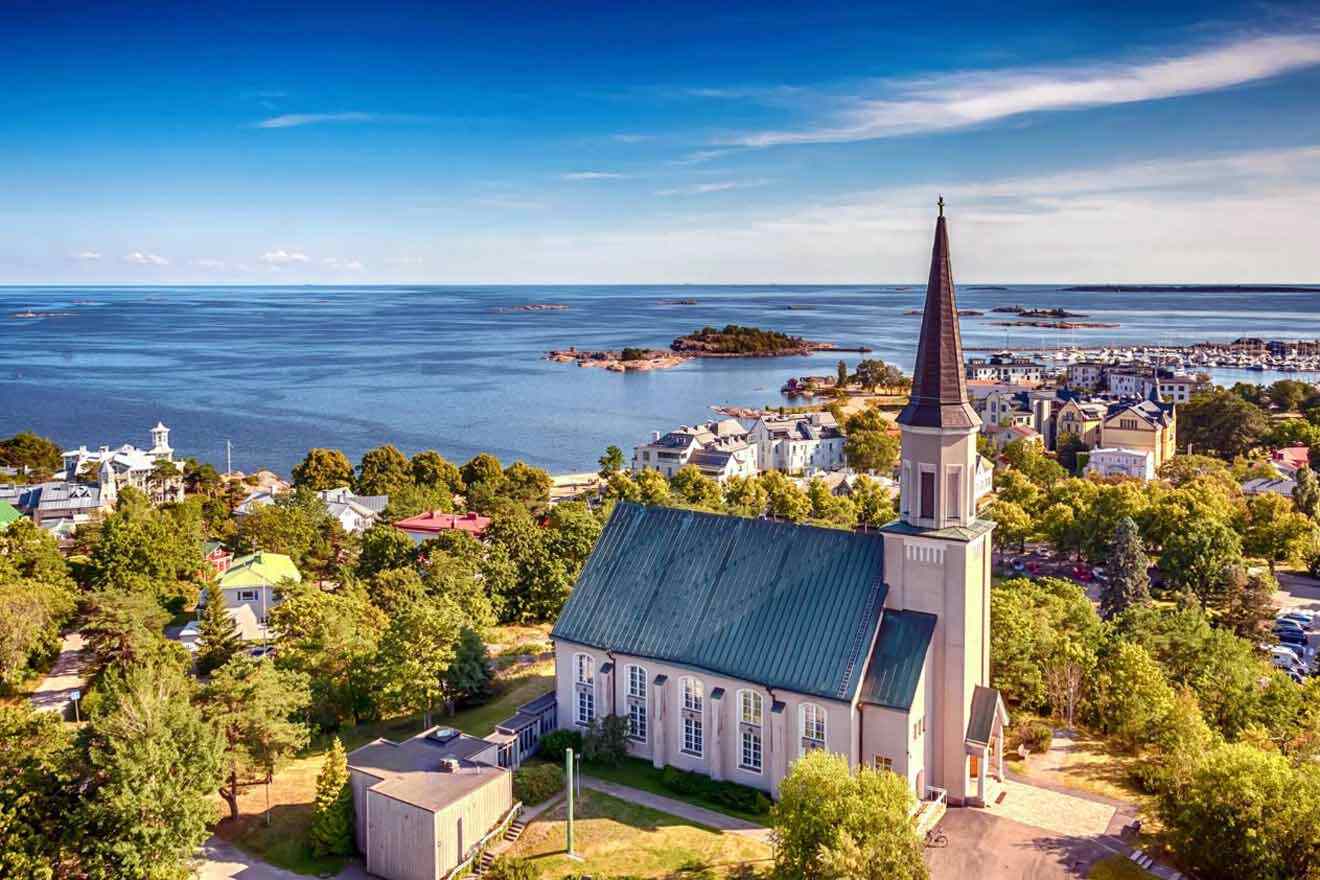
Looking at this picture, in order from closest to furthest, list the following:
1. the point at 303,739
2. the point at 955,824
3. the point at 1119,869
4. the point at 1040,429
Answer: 1. the point at 1119,869
2. the point at 955,824
3. the point at 303,739
4. the point at 1040,429

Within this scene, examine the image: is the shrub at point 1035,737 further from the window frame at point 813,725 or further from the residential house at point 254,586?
the residential house at point 254,586

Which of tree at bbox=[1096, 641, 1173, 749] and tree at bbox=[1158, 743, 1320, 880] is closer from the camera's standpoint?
tree at bbox=[1158, 743, 1320, 880]

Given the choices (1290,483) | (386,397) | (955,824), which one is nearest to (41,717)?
(955,824)

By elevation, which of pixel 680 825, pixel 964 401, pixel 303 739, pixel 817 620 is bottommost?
pixel 680 825

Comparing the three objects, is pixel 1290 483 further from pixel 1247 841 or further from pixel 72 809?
pixel 72 809

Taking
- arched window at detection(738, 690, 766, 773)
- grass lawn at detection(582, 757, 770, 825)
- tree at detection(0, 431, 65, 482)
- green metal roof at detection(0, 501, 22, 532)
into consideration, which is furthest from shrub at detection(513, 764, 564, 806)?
tree at detection(0, 431, 65, 482)

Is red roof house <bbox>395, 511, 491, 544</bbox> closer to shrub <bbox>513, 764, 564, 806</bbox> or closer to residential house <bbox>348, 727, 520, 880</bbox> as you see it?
shrub <bbox>513, 764, 564, 806</bbox>

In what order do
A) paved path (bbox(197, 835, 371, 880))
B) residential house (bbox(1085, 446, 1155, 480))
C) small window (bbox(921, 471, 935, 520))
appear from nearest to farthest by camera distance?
1. paved path (bbox(197, 835, 371, 880))
2. small window (bbox(921, 471, 935, 520))
3. residential house (bbox(1085, 446, 1155, 480))
